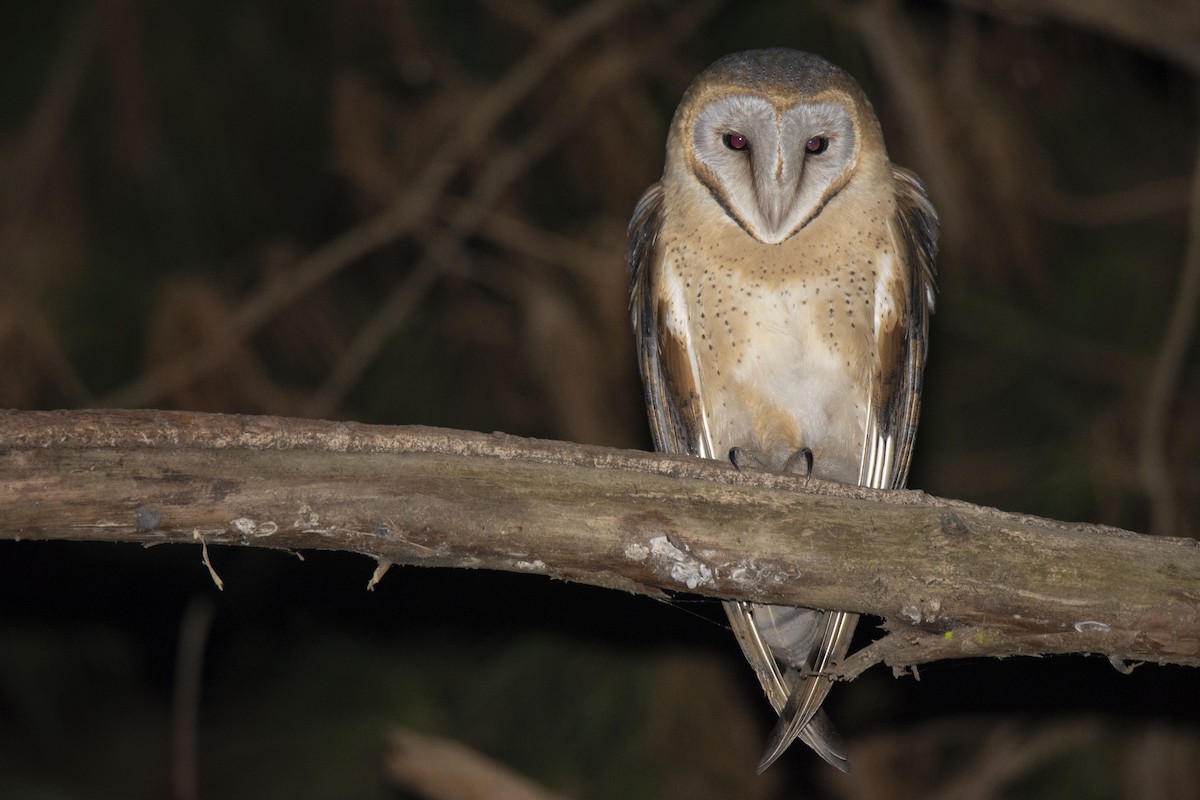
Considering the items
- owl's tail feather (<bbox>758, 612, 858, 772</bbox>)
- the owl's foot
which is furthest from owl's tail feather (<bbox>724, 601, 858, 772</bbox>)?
the owl's foot

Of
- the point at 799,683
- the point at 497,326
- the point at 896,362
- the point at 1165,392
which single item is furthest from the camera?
the point at 497,326

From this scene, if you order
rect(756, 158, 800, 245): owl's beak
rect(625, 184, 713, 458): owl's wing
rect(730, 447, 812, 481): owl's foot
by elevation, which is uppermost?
rect(756, 158, 800, 245): owl's beak

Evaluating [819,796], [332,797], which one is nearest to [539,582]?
[332,797]

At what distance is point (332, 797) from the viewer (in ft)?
11.9

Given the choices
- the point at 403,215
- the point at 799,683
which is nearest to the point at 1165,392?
the point at 799,683

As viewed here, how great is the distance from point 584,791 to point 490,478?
2098 millimetres

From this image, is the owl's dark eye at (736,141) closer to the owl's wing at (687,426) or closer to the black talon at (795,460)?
the owl's wing at (687,426)

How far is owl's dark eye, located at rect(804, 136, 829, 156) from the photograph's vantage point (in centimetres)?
254

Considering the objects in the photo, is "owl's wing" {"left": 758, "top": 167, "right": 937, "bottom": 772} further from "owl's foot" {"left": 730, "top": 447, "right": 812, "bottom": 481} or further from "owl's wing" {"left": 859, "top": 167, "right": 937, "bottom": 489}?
"owl's foot" {"left": 730, "top": 447, "right": 812, "bottom": 481}

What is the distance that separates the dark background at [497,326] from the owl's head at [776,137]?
1079 mm

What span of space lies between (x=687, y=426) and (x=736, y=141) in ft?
2.20

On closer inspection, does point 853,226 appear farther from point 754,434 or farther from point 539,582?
point 539,582

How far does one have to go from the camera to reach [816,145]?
2549 mm

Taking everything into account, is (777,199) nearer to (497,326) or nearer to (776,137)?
(776,137)
